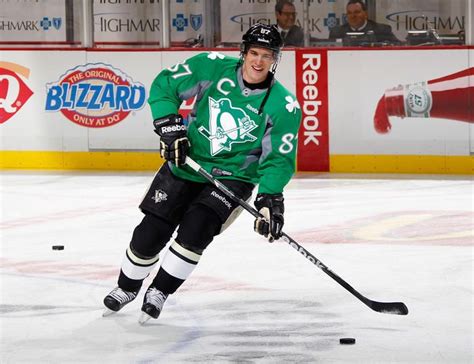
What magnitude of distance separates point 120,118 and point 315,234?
10.7ft

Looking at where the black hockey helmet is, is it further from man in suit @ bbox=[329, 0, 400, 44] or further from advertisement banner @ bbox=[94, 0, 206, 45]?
advertisement banner @ bbox=[94, 0, 206, 45]

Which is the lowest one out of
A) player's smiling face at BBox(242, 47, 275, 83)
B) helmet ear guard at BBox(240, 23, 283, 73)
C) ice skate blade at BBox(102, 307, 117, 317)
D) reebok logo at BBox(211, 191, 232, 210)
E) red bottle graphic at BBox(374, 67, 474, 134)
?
ice skate blade at BBox(102, 307, 117, 317)

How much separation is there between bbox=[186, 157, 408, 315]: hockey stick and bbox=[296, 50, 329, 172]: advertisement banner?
4516 mm

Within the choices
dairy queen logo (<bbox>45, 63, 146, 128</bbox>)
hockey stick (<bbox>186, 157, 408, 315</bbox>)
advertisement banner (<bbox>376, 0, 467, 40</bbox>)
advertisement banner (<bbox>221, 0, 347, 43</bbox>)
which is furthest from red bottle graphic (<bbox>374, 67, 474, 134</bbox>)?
hockey stick (<bbox>186, 157, 408, 315</bbox>)

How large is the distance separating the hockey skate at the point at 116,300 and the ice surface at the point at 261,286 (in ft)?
0.13

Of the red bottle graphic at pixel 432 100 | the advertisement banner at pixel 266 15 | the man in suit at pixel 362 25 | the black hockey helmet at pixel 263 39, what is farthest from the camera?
the advertisement banner at pixel 266 15

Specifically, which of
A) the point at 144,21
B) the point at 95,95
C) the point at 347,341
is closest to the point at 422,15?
the point at 144,21

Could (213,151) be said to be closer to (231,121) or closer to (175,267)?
(231,121)

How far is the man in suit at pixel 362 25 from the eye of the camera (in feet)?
27.9

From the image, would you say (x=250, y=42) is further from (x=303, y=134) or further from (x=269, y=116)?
(x=303, y=134)

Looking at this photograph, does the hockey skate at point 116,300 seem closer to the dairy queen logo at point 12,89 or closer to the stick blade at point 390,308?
the stick blade at point 390,308

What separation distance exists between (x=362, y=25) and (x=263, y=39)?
16.0ft

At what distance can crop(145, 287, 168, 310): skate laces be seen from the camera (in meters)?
3.86

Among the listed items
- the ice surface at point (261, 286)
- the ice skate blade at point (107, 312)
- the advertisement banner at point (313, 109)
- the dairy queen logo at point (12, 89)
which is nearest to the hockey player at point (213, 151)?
the ice skate blade at point (107, 312)
